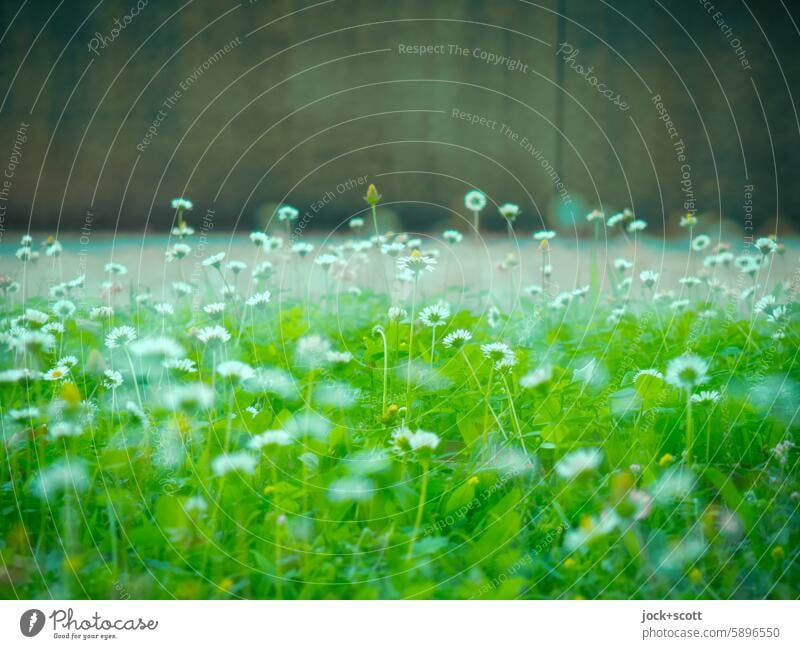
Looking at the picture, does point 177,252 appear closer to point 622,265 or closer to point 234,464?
point 234,464

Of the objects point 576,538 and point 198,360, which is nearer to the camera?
point 576,538

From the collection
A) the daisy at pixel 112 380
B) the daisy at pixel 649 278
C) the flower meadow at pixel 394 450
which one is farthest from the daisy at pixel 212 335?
the daisy at pixel 649 278

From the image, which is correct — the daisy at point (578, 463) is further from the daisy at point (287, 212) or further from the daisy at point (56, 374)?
the daisy at point (287, 212)

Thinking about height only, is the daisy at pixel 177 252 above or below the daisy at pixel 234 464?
above

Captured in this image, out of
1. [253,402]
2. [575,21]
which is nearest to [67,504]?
[253,402]

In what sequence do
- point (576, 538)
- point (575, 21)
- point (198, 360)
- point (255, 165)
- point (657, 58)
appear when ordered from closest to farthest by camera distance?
1. point (576, 538)
2. point (198, 360)
3. point (575, 21)
4. point (657, 58)
5. point (255, 165)

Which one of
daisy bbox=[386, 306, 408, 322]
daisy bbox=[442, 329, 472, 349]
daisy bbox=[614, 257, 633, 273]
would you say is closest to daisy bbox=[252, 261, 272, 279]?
daisy bbox=[386, 306, 408, 322]

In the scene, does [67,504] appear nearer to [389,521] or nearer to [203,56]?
[389,521]
